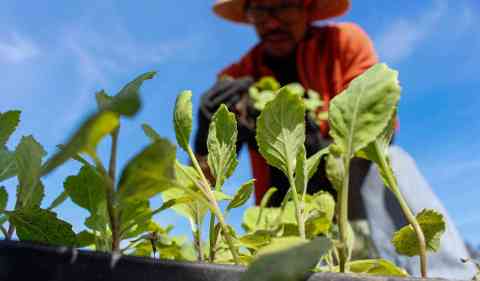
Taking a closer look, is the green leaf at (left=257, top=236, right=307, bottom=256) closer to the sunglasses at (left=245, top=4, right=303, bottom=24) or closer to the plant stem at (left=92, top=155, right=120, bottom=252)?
the plant stem at (left=92, top=155, right=120, bottom=252)

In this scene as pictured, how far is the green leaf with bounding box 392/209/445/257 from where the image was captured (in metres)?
0.31

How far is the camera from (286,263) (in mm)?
197

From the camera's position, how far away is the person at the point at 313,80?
87.7 inches

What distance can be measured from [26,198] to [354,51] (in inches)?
106

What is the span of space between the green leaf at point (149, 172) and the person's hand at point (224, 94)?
6.40 feet

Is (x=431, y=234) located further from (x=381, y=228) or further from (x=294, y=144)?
(x=381, y=228)

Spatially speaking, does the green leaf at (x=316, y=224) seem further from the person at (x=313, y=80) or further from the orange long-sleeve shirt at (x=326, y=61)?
the orange long-sleeve shirt at (x=326, y=61)

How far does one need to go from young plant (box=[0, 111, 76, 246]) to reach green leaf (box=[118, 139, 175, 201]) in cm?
7

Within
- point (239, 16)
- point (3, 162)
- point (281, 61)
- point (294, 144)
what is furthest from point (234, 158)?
point (239, 16)

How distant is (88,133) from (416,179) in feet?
8.07

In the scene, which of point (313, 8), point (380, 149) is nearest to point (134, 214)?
point (380, 149)

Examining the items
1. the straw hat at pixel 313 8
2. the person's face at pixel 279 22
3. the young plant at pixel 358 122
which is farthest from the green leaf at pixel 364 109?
the straw hat at pixel 313 8

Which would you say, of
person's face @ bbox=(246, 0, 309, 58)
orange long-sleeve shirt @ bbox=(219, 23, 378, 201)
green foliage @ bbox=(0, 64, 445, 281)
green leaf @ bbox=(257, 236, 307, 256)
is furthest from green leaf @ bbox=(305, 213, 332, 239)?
person's face @ bbox=(246, 0, 309, 58)

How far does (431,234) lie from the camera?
0.32 meters
